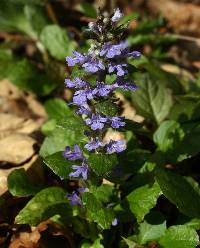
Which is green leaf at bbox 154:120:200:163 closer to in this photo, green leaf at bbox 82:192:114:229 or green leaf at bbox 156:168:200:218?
green leaf at bbox 156:168:200:218

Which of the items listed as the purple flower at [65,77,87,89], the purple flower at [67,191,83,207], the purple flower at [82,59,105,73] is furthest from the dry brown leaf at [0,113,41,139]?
the purple flower at [82,59,105,73]

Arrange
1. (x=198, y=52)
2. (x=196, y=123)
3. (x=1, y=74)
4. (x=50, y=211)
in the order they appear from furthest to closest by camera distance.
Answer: (x=198, y=52)
(x=1, y=74)
(x=196, y=123)
(x=50, y=211)

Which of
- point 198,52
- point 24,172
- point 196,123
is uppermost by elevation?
point 24,172

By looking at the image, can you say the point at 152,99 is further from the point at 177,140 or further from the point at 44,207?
the point at 44,207

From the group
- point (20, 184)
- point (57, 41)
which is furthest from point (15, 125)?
point (20, 184)

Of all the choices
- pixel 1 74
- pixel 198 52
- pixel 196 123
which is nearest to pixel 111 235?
pixel 196 123

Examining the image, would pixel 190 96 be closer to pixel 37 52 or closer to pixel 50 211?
pixel 50 211

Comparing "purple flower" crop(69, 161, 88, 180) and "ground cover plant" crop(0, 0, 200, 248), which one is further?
"purple flower" crop(69, 161, 88, 180)
